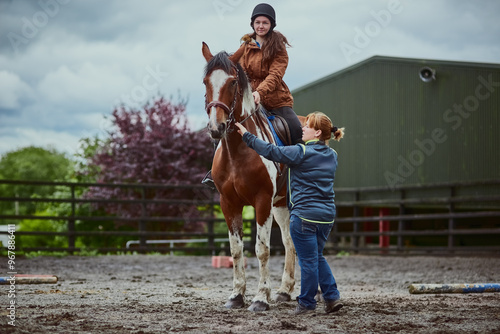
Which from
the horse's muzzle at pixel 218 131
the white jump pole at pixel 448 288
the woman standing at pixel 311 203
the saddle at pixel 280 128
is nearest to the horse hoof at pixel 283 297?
the woman standing at pixel 311 203

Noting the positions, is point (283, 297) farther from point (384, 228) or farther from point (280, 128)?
point (384, 228)

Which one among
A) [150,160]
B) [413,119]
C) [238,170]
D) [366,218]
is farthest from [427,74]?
[238,170]

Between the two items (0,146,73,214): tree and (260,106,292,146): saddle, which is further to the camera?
(0,146,73,214): tree

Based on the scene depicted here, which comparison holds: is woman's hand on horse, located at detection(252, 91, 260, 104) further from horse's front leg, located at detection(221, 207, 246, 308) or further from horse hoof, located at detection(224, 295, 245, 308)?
horse hoof, located at detection(224, 295, 245, 308)

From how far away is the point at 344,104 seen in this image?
19625 millimetres

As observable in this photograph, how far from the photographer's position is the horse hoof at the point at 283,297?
5148 mm

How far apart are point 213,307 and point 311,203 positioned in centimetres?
125

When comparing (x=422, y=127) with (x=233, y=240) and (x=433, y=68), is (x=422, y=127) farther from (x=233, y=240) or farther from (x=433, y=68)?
(x=233, y=240)

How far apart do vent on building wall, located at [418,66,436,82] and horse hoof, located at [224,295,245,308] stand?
13.2 metres

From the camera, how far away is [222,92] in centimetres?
446

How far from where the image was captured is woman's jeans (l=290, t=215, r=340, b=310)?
13.6ft

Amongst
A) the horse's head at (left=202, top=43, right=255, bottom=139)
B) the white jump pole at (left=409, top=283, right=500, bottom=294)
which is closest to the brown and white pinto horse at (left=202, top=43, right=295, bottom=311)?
the horse's head at (left=202, top=43, right=255, bottom=139)

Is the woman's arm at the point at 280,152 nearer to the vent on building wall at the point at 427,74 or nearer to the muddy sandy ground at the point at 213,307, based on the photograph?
the muddy sandy ground at the point at 213,307

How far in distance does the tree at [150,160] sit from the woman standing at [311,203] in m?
13.5
